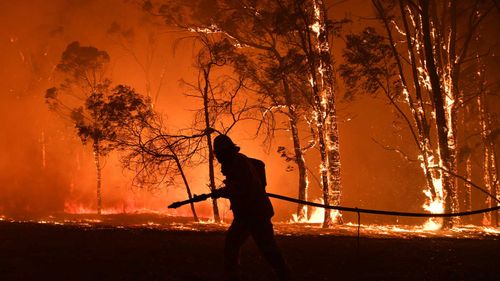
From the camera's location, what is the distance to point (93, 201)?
53.0 metres

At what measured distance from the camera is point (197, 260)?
302 inches

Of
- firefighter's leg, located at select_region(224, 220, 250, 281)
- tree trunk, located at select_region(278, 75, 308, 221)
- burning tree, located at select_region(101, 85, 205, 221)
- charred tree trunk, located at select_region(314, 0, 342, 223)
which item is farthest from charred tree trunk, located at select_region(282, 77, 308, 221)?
firefighter's leg, located at select_region(224, 220, 250, 281)

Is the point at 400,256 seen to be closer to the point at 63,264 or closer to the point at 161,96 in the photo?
the point at 63,264

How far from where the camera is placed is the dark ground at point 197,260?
6.46m

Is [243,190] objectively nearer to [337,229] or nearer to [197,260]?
[197,260]

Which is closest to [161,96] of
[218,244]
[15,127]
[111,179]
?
[111,179]

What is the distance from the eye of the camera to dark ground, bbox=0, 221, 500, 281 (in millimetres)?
6461

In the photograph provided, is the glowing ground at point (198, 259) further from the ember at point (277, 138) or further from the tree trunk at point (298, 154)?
the tree trunk at point (298, 154)

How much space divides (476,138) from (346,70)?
100 ft

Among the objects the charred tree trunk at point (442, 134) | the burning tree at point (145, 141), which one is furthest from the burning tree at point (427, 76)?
the burning tree at point (145, 141)

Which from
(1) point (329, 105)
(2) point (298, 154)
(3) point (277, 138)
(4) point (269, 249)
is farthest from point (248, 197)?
(3) point (277, 138)

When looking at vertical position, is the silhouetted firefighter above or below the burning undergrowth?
above

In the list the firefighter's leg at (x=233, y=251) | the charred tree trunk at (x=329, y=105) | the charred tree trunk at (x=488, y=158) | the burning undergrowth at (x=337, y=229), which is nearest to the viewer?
the firefighter's leg at (x=233, y=251)

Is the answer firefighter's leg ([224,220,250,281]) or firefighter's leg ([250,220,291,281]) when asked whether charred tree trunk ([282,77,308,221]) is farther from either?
firefighter's leg ([250,220,291,281])
